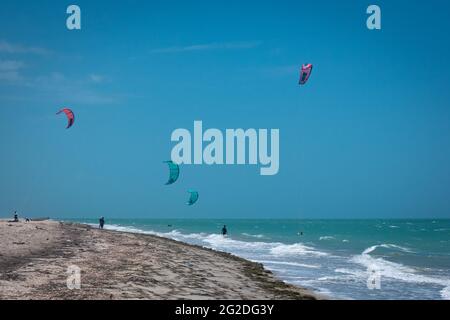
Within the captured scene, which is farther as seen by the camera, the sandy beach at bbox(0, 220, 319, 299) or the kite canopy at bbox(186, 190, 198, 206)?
the kite canopy at bbox(186, 190, 198, 206)

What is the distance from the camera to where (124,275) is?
15633 millimetres

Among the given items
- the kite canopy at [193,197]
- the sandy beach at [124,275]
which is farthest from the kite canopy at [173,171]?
the sandy beach at [124,275]

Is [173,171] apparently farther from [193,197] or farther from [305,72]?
[305,72]

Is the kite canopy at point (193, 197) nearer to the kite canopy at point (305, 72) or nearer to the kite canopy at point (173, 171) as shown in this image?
the kite canopy at point (173, 171)

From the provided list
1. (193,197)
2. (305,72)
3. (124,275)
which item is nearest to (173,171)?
Result: (193,197)

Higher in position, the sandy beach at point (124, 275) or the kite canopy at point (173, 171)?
the kite canopy at point (173, 171)

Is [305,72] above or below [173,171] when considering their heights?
above

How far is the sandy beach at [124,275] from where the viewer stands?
1260cm

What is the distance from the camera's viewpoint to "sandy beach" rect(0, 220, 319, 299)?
41.3ft

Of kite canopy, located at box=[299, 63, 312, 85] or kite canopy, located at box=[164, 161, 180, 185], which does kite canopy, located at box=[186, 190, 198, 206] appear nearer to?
kite canopy, located at box=[164, 161, 180, 185]

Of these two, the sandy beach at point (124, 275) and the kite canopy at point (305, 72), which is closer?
the sandy beach at point (124, 275)

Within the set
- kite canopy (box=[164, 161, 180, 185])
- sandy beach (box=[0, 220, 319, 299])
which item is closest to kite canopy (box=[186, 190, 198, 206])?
kite canopy (box=[164, 161, 180, 185])
